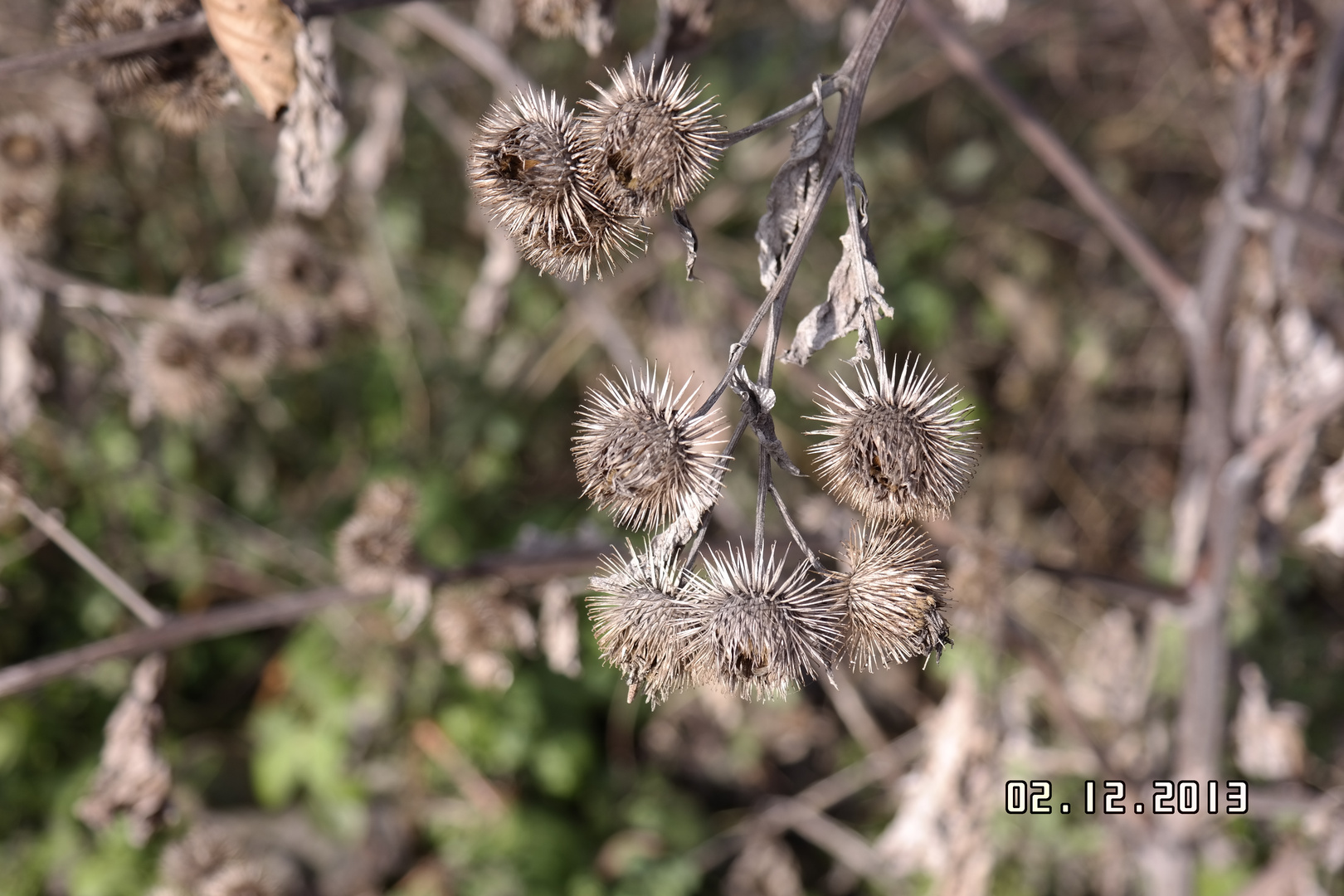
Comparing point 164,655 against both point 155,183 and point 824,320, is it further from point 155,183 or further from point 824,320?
point 155,183

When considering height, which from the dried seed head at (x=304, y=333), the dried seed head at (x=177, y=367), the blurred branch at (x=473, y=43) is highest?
the blurred branch at (x=473, y=43)

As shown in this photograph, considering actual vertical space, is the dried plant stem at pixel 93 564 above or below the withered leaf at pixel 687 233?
below

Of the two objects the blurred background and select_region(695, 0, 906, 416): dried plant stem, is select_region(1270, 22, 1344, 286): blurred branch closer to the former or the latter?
the blurred background

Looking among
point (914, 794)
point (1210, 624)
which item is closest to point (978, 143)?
point (1210, 624)

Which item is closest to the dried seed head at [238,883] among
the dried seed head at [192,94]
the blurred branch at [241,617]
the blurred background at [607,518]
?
the blurred background at [607,518]

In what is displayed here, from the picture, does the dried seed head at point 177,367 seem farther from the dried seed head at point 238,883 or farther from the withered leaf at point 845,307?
the withered leaf at point 845,307

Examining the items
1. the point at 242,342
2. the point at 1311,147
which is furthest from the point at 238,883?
the point at 1311,147
